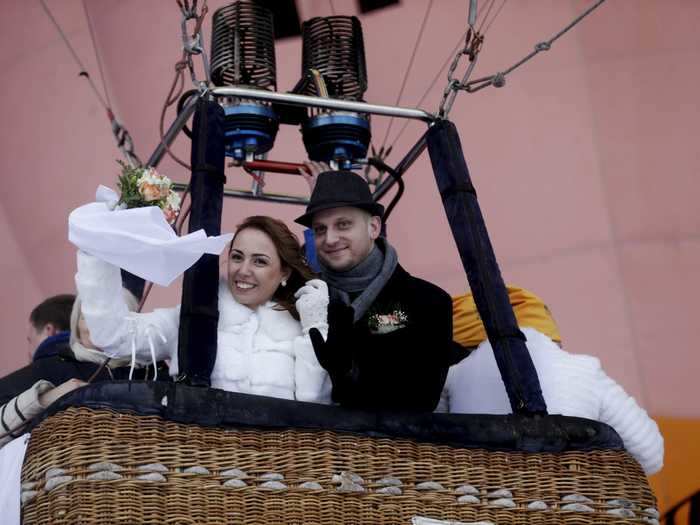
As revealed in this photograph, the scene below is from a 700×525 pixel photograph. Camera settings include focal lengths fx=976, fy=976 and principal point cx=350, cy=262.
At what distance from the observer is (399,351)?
5.74ft

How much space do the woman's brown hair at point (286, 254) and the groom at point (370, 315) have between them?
1.7 inches

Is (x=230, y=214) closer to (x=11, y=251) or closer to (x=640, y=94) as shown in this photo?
(x=11, y=251)

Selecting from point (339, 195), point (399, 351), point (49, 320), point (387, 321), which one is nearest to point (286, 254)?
point (339, 195)

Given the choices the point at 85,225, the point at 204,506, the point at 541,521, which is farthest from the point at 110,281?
the point at 541,521

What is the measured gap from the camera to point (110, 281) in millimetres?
1646

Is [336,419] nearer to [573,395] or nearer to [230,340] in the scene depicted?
[230,340]

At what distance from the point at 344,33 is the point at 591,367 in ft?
3.24

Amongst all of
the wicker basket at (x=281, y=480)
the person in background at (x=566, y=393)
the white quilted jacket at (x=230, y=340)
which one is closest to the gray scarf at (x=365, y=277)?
the white quilted jacket at (x=230, y=340)

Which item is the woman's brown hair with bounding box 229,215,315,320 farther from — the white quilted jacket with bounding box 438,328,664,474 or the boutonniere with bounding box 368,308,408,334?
the white quilted jacket with bounding box 438,328,664,474

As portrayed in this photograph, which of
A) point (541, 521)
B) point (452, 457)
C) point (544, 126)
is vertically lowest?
point (541, 521)

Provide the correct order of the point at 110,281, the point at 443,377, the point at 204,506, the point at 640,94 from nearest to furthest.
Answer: the point at 204,506
the point at 110,281
the point at 443,377
the point at 640,94

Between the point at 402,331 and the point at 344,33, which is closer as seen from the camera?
the point at 402,331

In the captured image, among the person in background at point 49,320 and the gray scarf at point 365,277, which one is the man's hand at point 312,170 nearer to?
the gray scarf at point 365,277

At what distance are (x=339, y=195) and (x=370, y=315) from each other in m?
0.26
